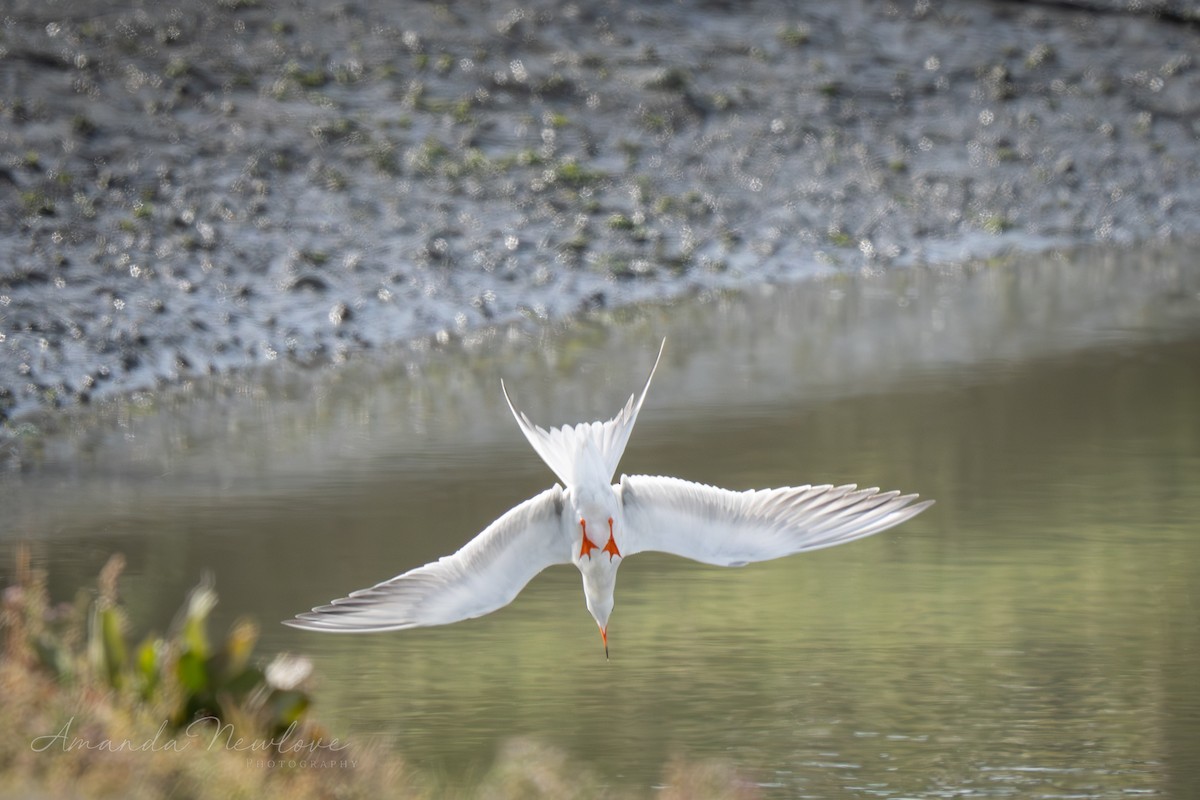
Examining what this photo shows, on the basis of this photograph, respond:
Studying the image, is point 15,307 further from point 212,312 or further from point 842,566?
point 842,566

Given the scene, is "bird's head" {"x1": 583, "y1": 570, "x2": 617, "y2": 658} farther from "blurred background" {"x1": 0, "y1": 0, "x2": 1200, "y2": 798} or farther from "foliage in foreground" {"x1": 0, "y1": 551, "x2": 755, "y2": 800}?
"foliage in foreground" {"x1": 0, "y1": 551, "x2": 755, "y2": 800}

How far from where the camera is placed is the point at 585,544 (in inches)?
200

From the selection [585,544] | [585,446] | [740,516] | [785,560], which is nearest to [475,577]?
[585,544]

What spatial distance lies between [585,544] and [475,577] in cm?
31

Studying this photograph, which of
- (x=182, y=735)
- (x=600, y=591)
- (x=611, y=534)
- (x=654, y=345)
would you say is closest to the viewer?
(x=182, y=735)

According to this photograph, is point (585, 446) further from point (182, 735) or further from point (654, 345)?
point (654, 345)

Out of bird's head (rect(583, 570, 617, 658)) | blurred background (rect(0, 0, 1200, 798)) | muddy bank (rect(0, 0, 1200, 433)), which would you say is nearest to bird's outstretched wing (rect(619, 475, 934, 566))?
bird's head (rect(583, 570, 617, 658))

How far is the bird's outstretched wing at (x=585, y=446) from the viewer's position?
5059 mm

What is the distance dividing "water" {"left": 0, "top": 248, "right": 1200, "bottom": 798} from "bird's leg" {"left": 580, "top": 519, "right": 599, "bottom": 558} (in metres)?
0.57

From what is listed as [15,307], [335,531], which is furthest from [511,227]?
[335,531]

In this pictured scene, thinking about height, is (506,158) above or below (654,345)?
above

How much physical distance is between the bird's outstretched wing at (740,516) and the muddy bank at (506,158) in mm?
4989

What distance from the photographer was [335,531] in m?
7.44

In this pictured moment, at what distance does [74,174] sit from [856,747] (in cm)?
768
